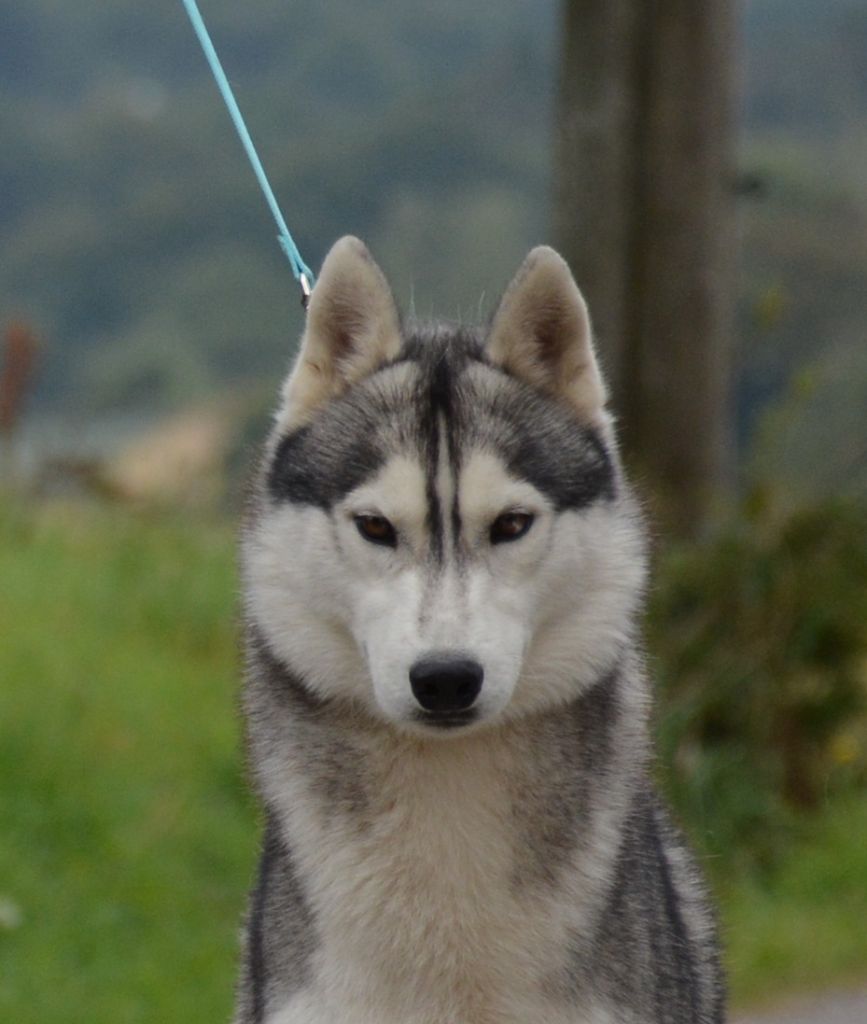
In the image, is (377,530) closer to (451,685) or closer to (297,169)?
(451,685)

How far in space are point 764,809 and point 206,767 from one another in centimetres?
223

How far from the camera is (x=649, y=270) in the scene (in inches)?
301

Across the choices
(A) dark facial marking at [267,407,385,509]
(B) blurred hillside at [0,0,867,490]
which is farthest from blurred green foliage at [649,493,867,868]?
(A) dark facial marking at [267,407,385,509]

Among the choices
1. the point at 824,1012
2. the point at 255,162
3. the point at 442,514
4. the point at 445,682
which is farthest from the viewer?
the point at 824,1012

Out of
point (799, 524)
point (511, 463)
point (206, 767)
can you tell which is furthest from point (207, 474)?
point (511, 463)

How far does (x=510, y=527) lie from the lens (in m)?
3.23

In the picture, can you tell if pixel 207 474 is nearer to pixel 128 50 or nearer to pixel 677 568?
pixel 677 568

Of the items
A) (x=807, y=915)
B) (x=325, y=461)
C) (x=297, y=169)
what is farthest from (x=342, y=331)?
(x=297, y=169)

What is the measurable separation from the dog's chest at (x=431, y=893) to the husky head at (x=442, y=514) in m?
0.16

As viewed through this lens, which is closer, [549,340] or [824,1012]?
[549,340]

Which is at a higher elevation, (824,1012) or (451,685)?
(451,685)

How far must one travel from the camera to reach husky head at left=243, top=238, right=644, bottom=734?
10.3 ft

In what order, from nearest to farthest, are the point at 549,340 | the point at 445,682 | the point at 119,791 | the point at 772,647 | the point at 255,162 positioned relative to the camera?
1. the point at 445,682
2. the point at 549,340
3. the point at 255,162
4. the point at 119,791
5. the point at 772,647

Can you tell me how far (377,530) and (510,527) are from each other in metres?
0.24
